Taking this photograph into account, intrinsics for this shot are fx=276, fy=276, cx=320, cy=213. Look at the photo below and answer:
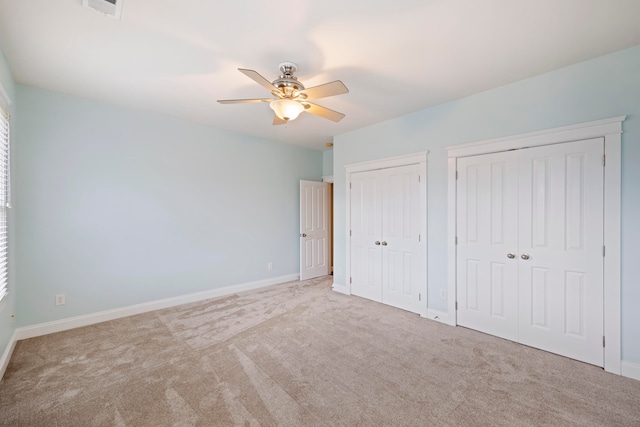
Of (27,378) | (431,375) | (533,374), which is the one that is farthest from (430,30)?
(27,378)

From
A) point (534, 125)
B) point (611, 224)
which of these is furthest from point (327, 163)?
point (611, 224)

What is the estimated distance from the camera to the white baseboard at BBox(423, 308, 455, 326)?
3254 millimetres

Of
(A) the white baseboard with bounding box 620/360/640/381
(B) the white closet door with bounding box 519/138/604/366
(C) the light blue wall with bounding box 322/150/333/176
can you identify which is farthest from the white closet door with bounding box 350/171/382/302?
(A) the white baseboard with bounding box 620/360/640/381

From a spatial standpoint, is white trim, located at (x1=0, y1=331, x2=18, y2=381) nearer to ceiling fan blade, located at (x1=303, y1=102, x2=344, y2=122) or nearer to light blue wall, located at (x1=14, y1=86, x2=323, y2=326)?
light blue wall, located at (x1=14, y1=86, x2=323, y2=326)

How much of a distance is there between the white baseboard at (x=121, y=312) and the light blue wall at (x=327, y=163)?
2.48m

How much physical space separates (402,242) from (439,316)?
3.31ft

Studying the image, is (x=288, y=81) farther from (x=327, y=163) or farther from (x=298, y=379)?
(x=327, y=163)

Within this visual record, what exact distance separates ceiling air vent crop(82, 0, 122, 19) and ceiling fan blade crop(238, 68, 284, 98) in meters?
0.82

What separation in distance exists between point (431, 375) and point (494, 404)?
0.45m

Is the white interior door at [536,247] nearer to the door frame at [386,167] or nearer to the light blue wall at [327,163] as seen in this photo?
the door frame at [386,167]

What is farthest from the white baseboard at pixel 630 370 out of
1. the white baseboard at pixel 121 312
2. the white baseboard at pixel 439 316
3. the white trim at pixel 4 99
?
the white trim at pixel 4 99

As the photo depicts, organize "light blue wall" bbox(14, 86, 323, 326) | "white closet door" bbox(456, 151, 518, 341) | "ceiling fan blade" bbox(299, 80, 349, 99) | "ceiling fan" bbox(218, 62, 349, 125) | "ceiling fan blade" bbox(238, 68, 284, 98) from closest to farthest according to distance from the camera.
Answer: "ceiling fan blade" bbox(238, 68, 284, 98), "ceiling fan blade" bbox(299, 80, 349, 99), "ceiling fan" bbox(218, 62, 349, 125), "white closet door" bbox(456, 151, 518, 341), "light blue wall" bbox(14, 86, 323, 326)

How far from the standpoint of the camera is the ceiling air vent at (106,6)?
1.70 metres

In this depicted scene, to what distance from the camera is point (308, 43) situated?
6.91 feet
